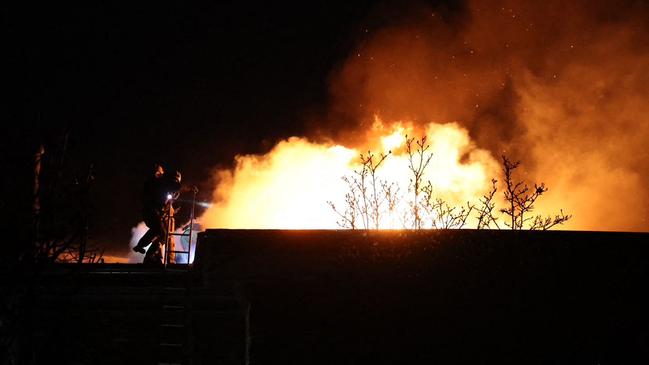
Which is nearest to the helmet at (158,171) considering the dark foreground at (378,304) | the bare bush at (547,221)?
the dark foreground at (378,304)

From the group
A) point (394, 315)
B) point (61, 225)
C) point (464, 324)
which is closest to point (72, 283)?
point (61, 225)

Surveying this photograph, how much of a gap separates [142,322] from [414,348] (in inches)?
160

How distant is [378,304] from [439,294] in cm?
91

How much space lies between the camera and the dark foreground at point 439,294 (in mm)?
6793

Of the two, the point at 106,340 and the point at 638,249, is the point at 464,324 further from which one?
the point at 106,340

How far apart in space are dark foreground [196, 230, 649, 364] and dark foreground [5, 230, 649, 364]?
0.01 m

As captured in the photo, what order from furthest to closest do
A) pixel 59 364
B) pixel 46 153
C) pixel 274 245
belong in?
pixel 274 245
pixel 59 364
pixel 46 153

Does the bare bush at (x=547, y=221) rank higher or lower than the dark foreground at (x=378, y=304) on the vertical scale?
higher

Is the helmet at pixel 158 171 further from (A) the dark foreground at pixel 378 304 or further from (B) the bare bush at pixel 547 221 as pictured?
(B) the bare bush at pixel 547 221

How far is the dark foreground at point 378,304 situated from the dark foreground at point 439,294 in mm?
15

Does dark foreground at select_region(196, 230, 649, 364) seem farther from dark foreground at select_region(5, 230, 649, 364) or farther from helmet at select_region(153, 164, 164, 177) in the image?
helmet at select_region(153, 164, 164, 177)

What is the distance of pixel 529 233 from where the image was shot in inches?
272

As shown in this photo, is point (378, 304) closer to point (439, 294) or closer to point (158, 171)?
point (439, 294)

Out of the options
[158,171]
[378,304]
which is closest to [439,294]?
[378,304]
